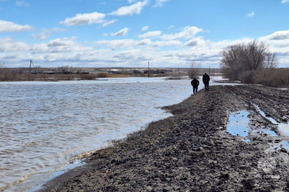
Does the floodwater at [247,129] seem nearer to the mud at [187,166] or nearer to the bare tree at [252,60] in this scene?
the mud at [187,166]

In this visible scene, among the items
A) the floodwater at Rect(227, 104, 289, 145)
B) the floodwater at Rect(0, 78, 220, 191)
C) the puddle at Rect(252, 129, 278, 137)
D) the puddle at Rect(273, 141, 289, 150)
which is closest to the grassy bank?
the floodwater at Rect(0, 78, 220, 191)

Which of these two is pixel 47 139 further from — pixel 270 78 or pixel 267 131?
pixel 270 78

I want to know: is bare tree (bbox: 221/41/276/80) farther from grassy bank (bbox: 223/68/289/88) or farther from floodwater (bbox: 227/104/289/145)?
floodwater (bbox: 227/104/289/145)

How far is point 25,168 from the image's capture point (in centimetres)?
918

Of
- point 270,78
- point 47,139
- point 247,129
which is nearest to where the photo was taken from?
point 247,129

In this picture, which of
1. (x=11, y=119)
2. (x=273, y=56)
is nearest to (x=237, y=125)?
(x=11, y=119)

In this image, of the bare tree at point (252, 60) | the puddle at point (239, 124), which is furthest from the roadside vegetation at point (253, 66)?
the puddle at point (239, 124)

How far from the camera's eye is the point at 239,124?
13.2 metres

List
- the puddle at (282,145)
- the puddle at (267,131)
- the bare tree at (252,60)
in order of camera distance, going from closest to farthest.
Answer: the puddle at (282,145) < the puddle at (267,131) < the bare tree at (252,60)

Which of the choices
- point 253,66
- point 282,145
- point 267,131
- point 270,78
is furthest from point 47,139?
point 253,66

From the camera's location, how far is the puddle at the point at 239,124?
1149 cm

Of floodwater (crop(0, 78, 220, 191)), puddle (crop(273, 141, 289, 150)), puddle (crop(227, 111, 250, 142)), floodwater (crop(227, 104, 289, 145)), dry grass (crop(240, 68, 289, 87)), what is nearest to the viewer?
floodwater (crop(0, 78, 220, 191))

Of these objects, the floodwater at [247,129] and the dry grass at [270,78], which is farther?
the dry grass at [270,78]

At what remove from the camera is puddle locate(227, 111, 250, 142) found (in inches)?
452
